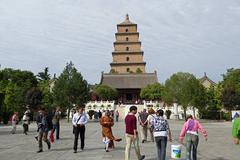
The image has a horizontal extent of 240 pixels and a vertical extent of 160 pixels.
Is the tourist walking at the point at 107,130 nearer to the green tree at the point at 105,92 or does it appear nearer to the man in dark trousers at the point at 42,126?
the man in dark trousers at the point at 42,126

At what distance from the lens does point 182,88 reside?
5588 centimetres

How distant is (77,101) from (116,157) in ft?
117

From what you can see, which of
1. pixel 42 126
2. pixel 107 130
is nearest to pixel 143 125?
pixel 107 130

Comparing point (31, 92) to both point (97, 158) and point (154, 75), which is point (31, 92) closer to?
point (154, 75)

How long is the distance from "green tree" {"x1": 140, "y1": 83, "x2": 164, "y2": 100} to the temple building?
575cm

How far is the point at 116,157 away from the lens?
13.5 meters

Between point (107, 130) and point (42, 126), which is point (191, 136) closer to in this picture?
point (107, 130)

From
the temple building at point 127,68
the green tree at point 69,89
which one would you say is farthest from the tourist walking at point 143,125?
the temple building at point 127,68

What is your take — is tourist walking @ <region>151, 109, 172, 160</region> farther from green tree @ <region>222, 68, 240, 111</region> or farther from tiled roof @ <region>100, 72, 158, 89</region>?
tiled roof @ <region>100, 72, 158, 89</region>

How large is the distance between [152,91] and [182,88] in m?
23.9

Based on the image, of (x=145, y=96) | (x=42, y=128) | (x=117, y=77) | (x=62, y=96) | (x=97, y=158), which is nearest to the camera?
(x=97, y=158)

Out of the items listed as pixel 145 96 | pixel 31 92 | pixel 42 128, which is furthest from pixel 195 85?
pixel 42 128

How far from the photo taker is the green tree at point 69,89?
158ft

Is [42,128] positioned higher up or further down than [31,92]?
further down
